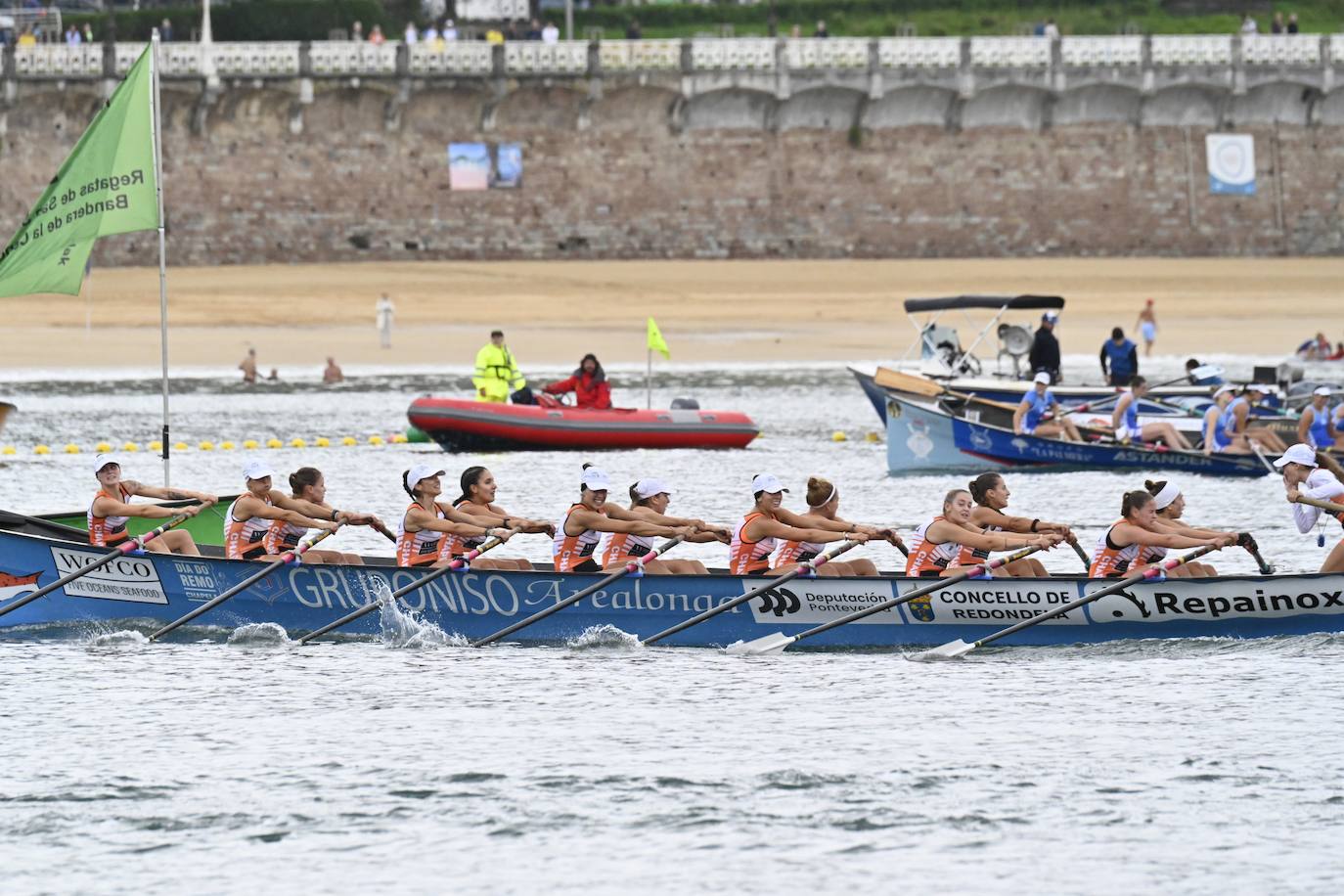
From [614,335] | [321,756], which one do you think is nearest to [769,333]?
[614,335]

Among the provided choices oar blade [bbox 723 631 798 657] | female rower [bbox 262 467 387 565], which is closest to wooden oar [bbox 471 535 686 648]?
oar blade [bbox 723 631 798 657]

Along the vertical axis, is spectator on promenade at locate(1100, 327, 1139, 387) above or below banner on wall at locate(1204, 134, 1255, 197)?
below

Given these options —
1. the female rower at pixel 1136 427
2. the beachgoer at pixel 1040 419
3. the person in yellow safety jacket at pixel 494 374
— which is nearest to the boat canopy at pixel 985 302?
the beachgoer at pixel 1040 419

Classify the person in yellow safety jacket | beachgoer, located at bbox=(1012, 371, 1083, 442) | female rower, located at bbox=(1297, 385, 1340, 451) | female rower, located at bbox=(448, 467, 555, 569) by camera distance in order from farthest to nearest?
the person in yellow safety jacket, beachgoer, located at bbox=(1012, 371, 1083, 442), female rower, located at bbox=(1297, 385, 1340, 451), female rower, located at bbox=(448, 467, 555, 569)

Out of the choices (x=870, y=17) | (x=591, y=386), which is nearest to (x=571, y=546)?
(x=591, y=386)

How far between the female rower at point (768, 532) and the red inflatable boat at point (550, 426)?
1389 centimetres

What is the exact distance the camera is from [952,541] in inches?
730

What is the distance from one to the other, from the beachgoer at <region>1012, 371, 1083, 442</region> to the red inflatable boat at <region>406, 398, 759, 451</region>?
16.3 feet

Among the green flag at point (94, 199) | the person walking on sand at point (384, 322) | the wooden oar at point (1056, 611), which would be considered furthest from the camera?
the person walking on sand at point (384, 322)

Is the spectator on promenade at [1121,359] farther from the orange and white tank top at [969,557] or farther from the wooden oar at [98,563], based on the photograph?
the wooden oar at [98,563]

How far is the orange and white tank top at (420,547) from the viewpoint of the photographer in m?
19.3

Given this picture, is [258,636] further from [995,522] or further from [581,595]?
[995,522]

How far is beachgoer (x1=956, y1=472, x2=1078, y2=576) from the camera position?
1864 cm

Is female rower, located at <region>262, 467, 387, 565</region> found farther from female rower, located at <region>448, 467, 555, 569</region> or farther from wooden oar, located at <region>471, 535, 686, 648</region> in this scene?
wooden oar, located at <region>471, 535, 686, 648</region>
